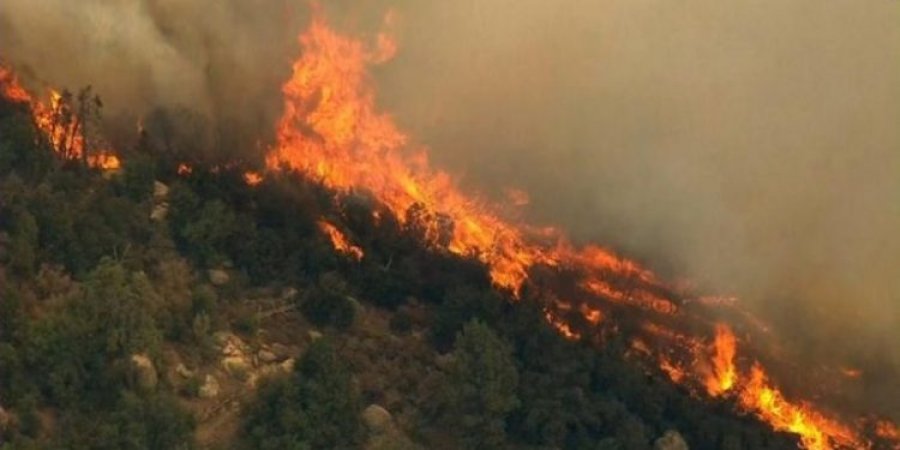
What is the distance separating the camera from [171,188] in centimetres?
5669

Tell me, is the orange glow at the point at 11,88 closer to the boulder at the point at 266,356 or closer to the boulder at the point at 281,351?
the boulder at the point at 281,351

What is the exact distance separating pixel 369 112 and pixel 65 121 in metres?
16.5

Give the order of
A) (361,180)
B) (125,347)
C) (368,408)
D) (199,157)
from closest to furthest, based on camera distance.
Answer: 1. (125,347)
2. (368,408)
3. (199,157)
4. (361,180)

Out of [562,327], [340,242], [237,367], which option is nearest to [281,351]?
[237,367]

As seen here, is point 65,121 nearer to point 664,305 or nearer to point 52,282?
point 52,282

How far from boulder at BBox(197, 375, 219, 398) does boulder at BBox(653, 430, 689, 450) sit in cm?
1704

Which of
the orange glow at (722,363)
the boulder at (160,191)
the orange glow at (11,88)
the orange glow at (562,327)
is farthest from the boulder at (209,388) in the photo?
the orange glow at (722,363)

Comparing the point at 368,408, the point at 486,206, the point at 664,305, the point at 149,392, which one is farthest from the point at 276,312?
the point at 664,305

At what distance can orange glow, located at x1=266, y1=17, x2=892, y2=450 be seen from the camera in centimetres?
6391

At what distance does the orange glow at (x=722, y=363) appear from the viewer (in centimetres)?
6456

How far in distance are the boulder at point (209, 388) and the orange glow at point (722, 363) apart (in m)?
23.2

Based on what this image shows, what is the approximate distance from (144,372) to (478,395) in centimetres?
1168

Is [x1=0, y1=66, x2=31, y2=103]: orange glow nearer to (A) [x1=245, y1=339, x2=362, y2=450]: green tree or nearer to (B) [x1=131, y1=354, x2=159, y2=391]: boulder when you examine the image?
(B) [x1=131, y1=354, x2=159, y2=391]: boulder

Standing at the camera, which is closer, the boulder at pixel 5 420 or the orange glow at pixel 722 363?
the boulder at pixel 5 420
